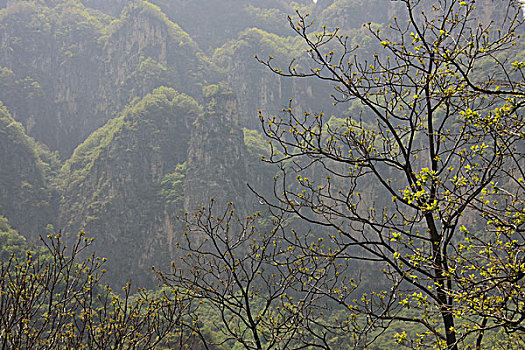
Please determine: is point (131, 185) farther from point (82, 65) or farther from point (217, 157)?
point (82, 65)

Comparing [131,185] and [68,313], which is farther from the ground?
[131,185]

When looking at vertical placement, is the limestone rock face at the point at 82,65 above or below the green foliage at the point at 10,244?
above

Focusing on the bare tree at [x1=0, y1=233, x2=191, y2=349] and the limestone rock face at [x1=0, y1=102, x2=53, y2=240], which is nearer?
the bare tree at [x1=0, y1=233, x2=191, y2=349]

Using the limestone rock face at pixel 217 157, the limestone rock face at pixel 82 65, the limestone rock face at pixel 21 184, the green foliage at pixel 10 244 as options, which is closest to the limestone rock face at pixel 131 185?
the limestone rock face at pixel 21 184

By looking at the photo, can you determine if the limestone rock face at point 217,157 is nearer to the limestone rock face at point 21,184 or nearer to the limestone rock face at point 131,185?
the limestone rock face at point 131,185

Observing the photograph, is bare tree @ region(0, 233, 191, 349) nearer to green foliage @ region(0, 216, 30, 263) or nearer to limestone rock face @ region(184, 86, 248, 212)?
green foliage @ region(0, 216, 30, 263)

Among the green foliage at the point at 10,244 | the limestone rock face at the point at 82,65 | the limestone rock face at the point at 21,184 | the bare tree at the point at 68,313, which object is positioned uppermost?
the limestone rock face at the point at 82,65

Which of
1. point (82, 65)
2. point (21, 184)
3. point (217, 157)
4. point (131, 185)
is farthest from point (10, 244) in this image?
point (82, 65)

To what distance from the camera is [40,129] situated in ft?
170

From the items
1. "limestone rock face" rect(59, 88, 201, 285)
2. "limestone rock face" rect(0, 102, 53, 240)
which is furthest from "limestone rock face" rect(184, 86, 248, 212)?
"limestone rock face" rect(0, 102, 53, 240)

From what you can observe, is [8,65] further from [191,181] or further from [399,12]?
[399,12]

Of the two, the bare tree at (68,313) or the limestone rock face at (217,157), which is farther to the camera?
the limestone rock face at (217,157)

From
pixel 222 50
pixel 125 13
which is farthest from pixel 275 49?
pixel 125 13

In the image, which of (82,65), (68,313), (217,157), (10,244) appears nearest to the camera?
(68,313)
